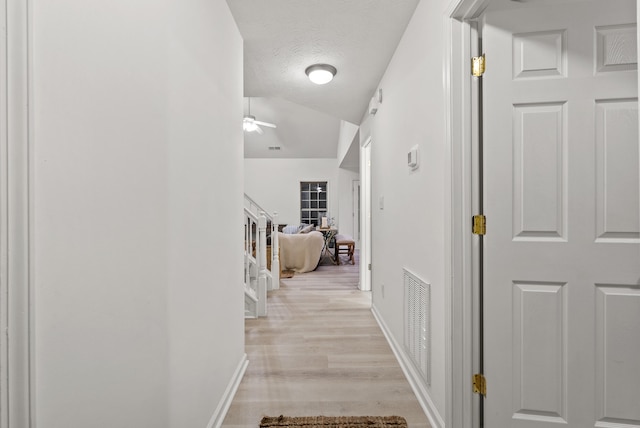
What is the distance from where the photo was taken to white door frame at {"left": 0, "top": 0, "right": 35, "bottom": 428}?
23.2 inches

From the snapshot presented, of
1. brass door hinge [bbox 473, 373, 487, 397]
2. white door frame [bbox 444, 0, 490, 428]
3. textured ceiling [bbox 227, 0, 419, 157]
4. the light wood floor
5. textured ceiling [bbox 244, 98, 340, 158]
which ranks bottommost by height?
the light wood floor

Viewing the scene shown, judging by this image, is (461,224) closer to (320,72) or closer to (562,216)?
(562,216)

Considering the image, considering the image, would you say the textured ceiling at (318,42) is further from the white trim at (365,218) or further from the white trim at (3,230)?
the white trim at (3,230)

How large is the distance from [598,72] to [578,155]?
0.35m

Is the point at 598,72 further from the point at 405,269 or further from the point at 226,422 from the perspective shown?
the point at 226,422

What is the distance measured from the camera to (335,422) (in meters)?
1.56

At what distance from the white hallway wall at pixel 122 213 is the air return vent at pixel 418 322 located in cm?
114

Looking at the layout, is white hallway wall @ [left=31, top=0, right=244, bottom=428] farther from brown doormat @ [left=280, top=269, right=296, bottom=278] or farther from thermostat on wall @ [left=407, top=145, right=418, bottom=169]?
brown doormat @ [left=280, top=269, right=296, bottom=278]

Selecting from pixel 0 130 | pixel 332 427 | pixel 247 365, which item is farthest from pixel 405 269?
pixel 0 130

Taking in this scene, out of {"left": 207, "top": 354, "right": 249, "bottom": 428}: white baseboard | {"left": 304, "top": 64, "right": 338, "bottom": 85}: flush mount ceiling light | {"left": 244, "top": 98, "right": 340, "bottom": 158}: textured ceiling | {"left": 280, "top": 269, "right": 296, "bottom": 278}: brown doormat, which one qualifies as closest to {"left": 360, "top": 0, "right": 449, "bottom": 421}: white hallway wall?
{"left": 304, "top": 64, "right": 338, "bottom": 85}: flush mount ceiling light

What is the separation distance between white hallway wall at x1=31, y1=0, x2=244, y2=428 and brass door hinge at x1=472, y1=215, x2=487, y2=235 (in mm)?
1232

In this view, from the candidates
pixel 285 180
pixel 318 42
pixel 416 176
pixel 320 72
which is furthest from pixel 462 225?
pixel 285 180

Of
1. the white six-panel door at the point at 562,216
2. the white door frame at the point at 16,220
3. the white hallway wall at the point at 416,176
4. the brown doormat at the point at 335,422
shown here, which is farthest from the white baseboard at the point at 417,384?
the white door frame at the point at 16,220

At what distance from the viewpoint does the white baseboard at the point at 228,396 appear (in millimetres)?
1491
